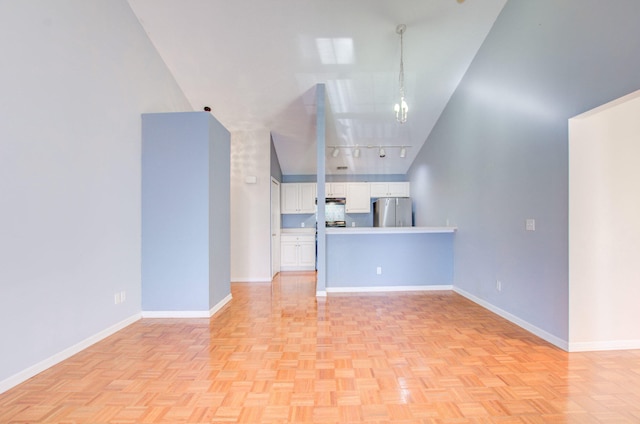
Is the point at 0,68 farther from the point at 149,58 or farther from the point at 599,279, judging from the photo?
the point at 599,279

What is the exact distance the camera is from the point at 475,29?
3.54 meters

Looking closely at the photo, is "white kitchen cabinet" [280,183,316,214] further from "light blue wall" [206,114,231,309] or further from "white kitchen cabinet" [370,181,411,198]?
"light blue wall" [206,114,231,309]

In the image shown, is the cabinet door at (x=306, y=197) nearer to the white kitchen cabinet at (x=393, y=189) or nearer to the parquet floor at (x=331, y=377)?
the white kitchen cabinet at (x=393, y=189)

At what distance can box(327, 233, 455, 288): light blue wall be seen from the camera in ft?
14.9

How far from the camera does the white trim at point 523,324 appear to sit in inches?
101

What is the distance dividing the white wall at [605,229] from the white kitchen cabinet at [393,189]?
411 centimetres

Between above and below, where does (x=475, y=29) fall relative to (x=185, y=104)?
above

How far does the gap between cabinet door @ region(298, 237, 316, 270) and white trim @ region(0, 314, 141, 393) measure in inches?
134

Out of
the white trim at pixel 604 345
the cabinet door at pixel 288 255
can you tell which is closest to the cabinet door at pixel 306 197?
the cabinet door at pixel 288 255

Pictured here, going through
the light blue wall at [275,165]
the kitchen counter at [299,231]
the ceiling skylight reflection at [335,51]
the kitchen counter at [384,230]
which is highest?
the ceiling skylight reflection at [335,51]

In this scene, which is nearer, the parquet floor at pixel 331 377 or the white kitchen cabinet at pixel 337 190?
the parquet floor at pixel 331 377

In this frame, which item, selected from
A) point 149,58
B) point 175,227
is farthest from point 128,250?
point 149,58

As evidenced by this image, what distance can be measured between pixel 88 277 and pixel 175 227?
95cm

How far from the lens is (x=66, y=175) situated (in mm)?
2498
